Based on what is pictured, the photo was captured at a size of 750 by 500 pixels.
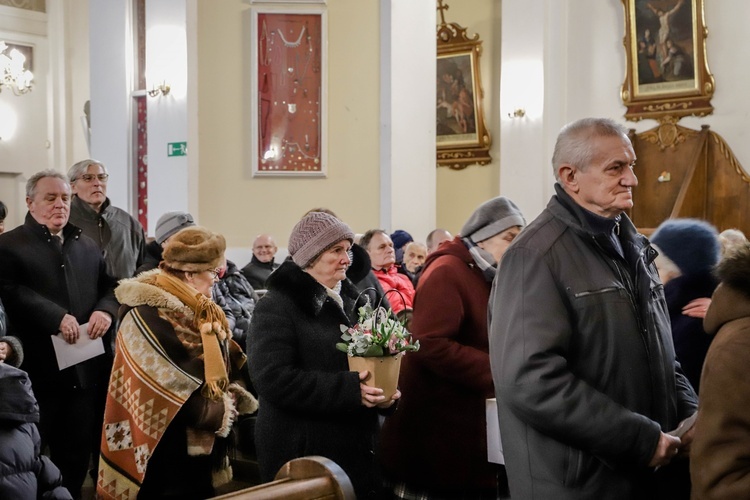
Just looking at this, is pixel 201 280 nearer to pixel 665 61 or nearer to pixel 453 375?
pixel 453 375

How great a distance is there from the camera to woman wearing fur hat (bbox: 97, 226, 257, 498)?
11.1 feet

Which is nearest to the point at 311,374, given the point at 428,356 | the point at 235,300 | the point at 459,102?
the point at 428,356

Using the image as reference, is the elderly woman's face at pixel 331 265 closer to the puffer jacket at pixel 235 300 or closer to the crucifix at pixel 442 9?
the puffer jacket at pixel 235 300

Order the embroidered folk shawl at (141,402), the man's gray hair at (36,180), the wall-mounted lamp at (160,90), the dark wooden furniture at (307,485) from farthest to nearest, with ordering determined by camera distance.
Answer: the wall-mounted lamp at (160,90) < the man's gray hair at (36,180) < the embroidered folk shawl at (141,402) < the dark wooden furniture at (307,485)

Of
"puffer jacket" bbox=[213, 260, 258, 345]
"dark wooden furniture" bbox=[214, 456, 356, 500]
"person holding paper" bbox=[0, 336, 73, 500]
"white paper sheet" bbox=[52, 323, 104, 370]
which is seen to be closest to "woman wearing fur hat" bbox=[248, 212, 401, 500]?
"person holding paper" bbox=[0, 336, 73, 500]

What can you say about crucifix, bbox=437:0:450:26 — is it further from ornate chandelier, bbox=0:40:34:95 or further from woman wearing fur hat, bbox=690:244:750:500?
woman wearing fur hat, bbox=690:244:750:500

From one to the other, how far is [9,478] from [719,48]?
9.53 metres

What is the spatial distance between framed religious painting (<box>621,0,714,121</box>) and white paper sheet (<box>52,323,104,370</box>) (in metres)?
7.94

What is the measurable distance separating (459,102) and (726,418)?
36.4 feet

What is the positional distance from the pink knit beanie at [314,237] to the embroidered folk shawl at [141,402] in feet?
2.08

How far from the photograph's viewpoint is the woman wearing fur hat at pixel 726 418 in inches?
77.6

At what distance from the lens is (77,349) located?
14.3 ft

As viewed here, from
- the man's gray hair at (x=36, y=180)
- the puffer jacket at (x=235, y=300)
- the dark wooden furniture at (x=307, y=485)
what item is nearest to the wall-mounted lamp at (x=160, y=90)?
the puffer jacket at (x=235, y=300)

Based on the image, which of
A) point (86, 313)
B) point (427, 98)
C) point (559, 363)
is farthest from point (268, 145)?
point (559, 363)
